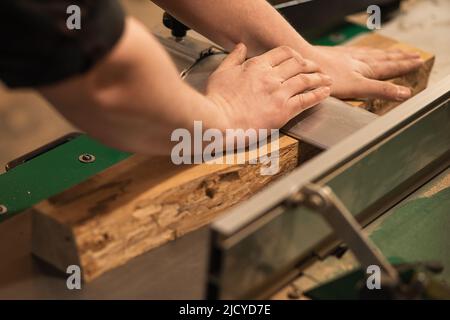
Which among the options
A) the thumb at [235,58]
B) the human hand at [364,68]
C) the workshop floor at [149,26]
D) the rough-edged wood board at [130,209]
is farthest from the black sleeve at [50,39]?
the workshop floor at [149,26]

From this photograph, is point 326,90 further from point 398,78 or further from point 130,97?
point 130,97

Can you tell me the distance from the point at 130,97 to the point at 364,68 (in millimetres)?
621

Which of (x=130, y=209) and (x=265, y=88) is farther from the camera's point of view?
(x=265, y=88)

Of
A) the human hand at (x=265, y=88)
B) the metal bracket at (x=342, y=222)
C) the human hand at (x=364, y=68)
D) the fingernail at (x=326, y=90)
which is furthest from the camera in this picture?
the human hand at (x=364, y=68)

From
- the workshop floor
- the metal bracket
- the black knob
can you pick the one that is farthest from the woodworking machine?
the workshop floor

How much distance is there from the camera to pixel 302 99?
112cm

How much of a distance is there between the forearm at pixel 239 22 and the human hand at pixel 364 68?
59 millimetres

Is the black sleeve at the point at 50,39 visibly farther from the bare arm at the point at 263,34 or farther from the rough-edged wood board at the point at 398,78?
the rough-edged wood board at the point at 398,78

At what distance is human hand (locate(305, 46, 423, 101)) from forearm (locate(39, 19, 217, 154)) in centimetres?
42

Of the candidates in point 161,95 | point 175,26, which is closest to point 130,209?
point 161,95

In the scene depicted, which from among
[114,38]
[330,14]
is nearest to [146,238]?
[114,38]

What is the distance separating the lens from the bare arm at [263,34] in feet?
4.04

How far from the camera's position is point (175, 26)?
1.37 m

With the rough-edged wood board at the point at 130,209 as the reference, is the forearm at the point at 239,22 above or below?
above
